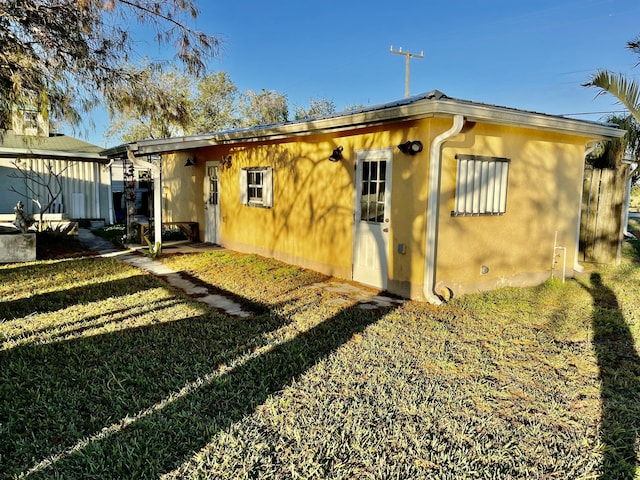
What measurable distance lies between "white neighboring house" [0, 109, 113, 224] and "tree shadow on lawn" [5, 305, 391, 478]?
1263 centimetres

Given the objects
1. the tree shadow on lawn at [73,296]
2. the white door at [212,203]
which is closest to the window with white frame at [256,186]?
the white door at [212,203]

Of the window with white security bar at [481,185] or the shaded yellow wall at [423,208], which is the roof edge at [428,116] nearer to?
the shaded yellow wall at [423,208]

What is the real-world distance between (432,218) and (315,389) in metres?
3.35

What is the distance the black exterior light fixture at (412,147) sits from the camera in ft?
20.0

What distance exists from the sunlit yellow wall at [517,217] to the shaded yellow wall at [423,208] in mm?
16

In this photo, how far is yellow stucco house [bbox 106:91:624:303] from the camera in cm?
621

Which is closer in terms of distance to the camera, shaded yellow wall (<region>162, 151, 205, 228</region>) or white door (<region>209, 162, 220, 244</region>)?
white door (<region>209, 162, 220, 244</region>)

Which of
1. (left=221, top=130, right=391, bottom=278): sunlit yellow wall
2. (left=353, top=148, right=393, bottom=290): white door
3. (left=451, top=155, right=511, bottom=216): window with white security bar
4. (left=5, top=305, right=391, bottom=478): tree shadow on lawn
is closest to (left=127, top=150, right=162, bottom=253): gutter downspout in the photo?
(left=221, top=130, right=391, bottom=278): sunlit yellow wall

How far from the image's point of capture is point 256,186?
10031mm

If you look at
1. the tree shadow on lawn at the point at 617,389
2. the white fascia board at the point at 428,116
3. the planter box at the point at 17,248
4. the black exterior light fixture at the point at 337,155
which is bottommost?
the tree shadow on lawn at the point at 617,389

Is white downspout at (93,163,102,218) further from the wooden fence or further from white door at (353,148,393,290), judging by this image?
the wooden fence

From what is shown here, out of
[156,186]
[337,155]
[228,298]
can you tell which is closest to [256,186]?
[156,186]

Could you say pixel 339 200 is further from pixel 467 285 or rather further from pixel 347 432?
pixel 347 432

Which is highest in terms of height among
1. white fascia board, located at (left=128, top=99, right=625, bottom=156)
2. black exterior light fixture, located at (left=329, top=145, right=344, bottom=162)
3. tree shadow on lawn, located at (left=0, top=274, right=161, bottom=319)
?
white fascia board, located at (left=128, top=99, right=625, bottom=156)
